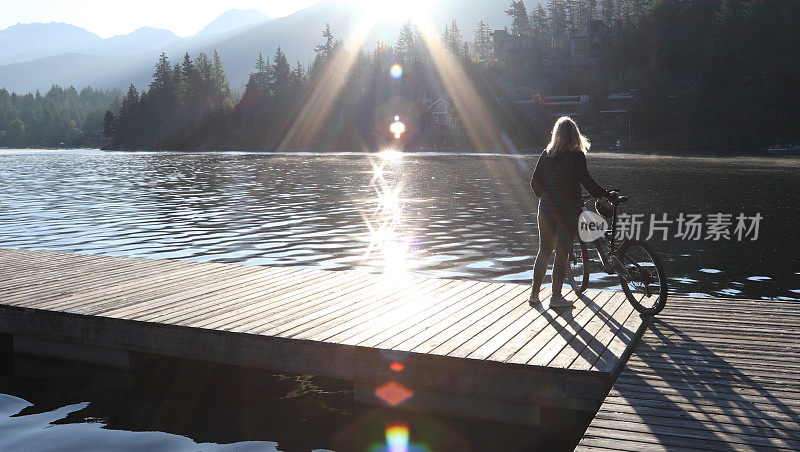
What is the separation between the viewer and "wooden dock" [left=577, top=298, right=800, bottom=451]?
5.54 m

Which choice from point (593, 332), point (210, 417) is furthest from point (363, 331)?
point (593, 332)

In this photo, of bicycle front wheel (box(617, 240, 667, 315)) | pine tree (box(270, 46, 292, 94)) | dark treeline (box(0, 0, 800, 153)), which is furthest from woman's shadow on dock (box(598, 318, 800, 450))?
pine tree (box(270, 46, 292, 94))

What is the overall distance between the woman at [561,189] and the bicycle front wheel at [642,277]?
722 mm

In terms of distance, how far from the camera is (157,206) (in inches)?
1232

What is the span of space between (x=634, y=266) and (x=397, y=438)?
3.50 metres

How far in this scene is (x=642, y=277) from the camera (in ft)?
29.0

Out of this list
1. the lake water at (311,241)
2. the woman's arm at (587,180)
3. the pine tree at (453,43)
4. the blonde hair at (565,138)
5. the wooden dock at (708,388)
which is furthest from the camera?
the pine tree at (453,43)

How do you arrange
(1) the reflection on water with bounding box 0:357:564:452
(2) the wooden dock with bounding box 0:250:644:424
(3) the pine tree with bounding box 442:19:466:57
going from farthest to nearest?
(3) the pine tree with bounding box 442:19:466:57 < (1) the reflection on water with bounding box 0:357:564:452 < (2) the wooden dock with bounding box 0:250:644:424

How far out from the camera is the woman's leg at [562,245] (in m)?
8.93

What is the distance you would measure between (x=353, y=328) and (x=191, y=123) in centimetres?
17950

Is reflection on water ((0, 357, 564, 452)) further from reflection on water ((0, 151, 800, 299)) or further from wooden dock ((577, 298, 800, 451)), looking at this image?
reflection on water ((0, 151, 800, 299))

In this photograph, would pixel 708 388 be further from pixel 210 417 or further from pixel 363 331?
pixel 210 417

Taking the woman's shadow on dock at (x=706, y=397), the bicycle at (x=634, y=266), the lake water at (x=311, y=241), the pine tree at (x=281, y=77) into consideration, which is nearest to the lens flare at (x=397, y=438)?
the lake water at (x=311, y=241)

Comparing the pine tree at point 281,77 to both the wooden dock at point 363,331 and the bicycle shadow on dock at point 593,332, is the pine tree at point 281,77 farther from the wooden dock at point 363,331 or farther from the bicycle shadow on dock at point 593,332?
the bicycle shadow on dock at point 593,332
